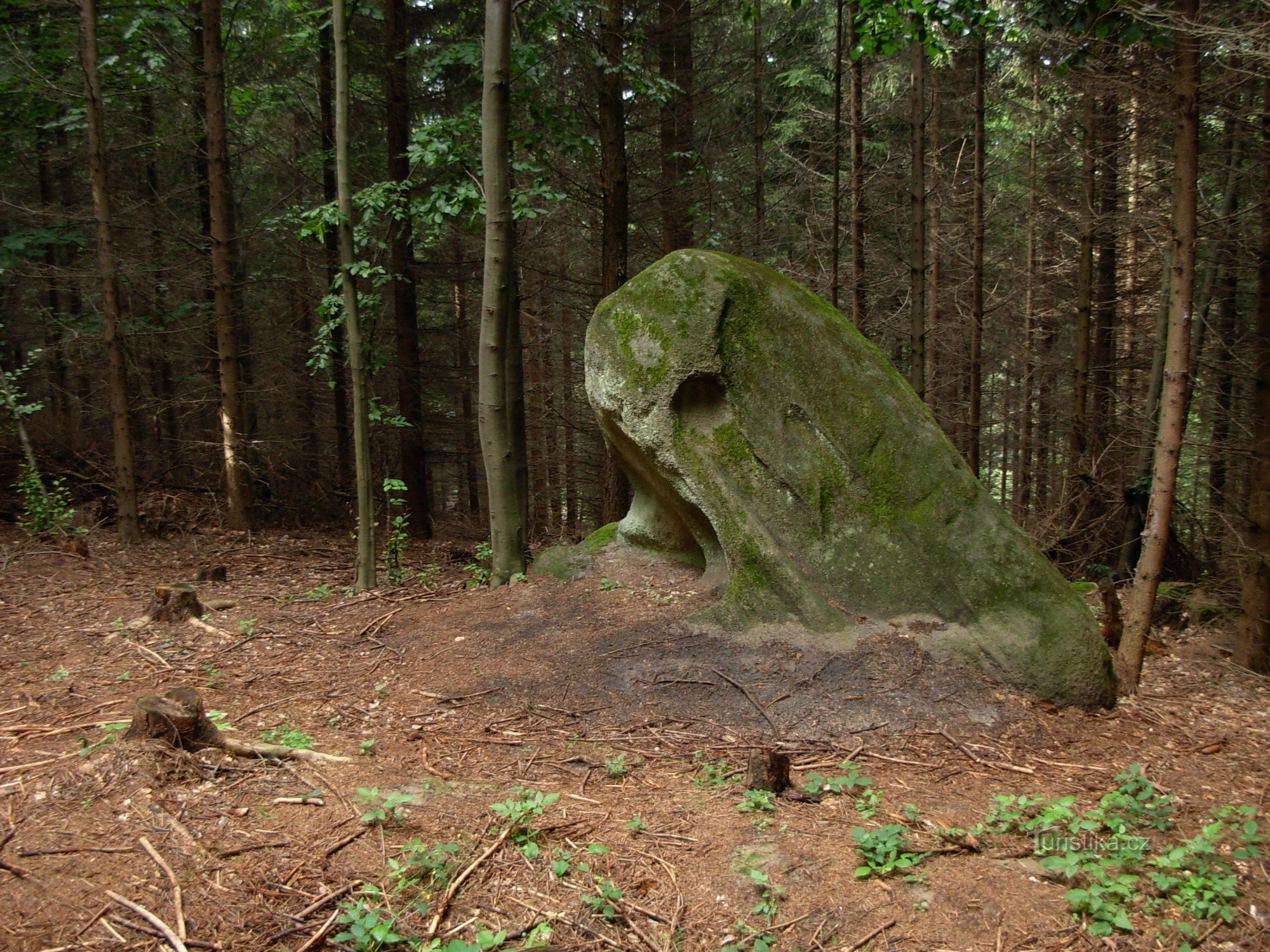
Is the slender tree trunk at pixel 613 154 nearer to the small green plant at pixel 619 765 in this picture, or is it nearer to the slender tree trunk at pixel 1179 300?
the small green plant at pixel 619 765

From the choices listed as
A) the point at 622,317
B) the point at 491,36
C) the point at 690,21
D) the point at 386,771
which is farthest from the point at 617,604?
the point at 690,21

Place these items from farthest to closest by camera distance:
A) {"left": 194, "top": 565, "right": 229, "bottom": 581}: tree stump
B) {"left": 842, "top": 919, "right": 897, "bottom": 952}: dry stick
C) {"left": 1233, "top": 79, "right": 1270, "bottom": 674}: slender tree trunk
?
1. {"left": 194, "top": 565, "right": 229, "bottom": 581}: tree stump
2. {"left": 1233, "top": 79, "right": 1270, "bottom": 674}: slender tree trunk
3. {"left": 842, "top": 919, "right": 897, "bottom": 952}: dry stick

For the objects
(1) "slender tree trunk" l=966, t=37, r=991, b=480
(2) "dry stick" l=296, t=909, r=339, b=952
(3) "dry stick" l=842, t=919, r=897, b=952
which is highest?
(1) "slender tree trunk" l=966, t=37, r=991, b=480

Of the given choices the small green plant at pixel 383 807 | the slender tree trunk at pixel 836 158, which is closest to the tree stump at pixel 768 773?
the small green plant at pixel 383 807

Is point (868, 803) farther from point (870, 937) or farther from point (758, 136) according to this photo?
point (758, 136)

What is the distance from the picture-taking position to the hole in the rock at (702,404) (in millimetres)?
6402

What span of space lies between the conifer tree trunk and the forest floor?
12.3 ft

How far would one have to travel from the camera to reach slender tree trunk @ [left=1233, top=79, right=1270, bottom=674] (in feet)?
21.4

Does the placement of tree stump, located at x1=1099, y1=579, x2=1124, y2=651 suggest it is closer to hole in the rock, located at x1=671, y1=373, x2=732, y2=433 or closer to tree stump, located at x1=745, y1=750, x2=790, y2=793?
hole in the rock, located at x1=671, y1=373, x2=732, y2=433

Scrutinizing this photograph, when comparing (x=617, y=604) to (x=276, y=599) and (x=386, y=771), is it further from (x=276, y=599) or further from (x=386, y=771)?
(x=276, y=599)

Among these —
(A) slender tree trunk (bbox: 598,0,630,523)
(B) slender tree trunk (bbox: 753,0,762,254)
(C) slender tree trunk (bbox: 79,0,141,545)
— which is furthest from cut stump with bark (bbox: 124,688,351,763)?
(B) slender tree trunk (bbox: 753,0,762,254)

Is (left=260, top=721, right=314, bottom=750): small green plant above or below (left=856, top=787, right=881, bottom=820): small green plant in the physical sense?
above

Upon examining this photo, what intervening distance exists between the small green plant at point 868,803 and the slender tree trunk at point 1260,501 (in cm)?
460

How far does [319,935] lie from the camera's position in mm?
2746
